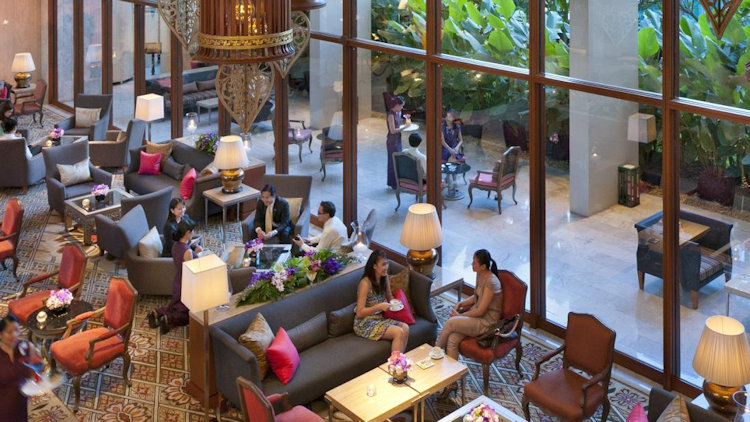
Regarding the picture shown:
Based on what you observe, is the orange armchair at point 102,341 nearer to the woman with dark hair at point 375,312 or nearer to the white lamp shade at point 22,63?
the woman with dark hair at point 375,312

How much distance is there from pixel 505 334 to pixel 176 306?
3.61 metres

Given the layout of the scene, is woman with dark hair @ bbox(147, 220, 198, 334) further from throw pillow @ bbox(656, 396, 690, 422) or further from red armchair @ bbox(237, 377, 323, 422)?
throw pillow @ bbox(656, 396, 690, 422)

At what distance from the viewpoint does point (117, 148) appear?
15.4 m

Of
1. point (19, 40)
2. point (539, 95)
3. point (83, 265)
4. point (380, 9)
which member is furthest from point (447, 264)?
point (19, 40)

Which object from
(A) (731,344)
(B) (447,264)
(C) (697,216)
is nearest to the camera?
(A) (731,344)

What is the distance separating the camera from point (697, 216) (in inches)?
326

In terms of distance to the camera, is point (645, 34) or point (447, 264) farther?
point (447, 264)

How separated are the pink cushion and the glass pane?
21.8ft

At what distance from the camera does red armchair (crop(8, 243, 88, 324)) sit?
30.9ft

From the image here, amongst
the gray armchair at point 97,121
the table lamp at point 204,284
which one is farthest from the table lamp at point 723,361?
the gray armchair at point 97,121

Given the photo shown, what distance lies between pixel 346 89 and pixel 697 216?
5165mm

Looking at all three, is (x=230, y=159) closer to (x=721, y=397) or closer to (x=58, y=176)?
(x=58, y=176)

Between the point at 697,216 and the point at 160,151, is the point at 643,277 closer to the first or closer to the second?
the point at 697,216

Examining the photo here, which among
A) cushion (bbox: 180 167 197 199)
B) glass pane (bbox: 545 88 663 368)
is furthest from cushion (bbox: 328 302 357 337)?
cushion (bbox: 180 167 197 199)
